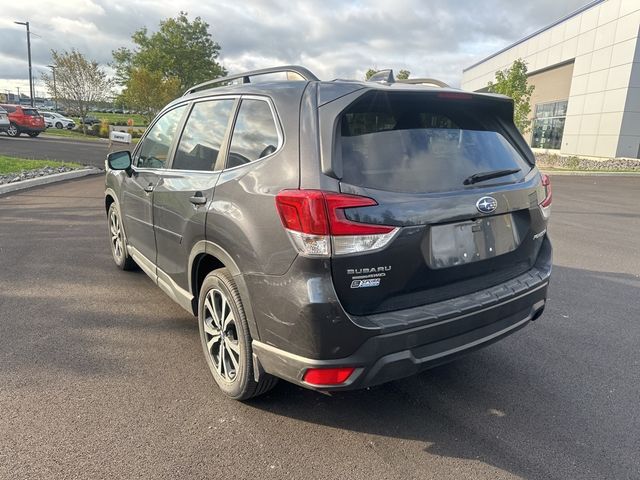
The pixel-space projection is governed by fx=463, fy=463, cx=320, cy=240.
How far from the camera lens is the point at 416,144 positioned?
255 centimetres

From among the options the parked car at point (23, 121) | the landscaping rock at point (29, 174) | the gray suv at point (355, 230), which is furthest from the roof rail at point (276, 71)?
the parked car at point (23, 121)

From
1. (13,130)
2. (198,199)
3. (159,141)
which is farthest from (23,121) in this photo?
(198,199)

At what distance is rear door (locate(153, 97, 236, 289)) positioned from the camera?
298 centimetres

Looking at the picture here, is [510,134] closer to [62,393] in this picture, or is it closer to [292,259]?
[292,259]

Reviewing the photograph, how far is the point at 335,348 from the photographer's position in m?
2.22

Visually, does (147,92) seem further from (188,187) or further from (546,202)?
(546,202)

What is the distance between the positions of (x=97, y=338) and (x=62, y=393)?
0.77 m

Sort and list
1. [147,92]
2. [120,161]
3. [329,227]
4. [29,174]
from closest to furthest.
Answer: [329,227] → [120,161] → [29,174] → [147,92]

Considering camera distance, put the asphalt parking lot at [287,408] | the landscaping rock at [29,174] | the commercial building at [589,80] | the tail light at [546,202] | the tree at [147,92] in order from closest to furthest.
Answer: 1. the asphalt parking lot at [287,408]
2. the tail light at [546,202]
3. the landscaping rock at [29,174]
4. the commercial building at [589,80]
5. the tree at [147,92]

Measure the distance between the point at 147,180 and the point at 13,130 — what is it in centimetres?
2879

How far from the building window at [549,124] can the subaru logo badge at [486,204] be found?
113 feet

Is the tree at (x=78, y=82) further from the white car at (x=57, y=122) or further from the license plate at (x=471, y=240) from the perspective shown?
the license plate at (x=471, y=240)

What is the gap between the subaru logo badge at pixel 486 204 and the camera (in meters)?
2.53

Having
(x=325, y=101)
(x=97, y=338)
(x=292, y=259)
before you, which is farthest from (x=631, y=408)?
(x=97, y=338)
